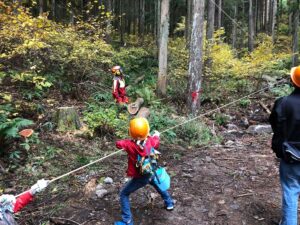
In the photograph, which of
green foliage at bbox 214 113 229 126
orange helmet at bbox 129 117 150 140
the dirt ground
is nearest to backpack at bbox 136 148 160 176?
orange helmet at bbox 129 117 150 140

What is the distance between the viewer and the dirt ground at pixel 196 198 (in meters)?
4.88

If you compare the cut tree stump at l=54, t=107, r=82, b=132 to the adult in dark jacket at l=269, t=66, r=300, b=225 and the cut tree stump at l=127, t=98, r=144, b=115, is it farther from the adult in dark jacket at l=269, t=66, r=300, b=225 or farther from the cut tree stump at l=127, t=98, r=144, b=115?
the adult in dark jacket at l=269, t=66, r=300, b=225

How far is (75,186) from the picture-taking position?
19.8 feet

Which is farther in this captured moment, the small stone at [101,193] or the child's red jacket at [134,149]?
the small stone at [101,193]

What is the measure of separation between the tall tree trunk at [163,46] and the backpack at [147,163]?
8681mm

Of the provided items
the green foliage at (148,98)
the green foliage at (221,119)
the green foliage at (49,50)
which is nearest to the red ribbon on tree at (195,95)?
the green foliage at (221,119)

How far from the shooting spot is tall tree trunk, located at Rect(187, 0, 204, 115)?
989 cm

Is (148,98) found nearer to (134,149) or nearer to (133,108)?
(133,108)

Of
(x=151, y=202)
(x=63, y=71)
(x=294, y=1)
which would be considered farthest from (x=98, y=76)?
(x=294, y=1)

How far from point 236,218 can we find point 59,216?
8.74ft

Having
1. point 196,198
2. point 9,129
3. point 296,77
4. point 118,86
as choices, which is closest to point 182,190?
point 196,198

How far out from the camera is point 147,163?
14.3 feet

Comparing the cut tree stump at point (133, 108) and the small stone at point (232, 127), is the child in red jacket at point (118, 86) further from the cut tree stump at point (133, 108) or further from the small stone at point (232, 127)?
the small stone at point (232, 127)

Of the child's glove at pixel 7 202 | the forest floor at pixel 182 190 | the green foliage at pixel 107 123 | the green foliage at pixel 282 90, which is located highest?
the green foliage at pixel 282 90
